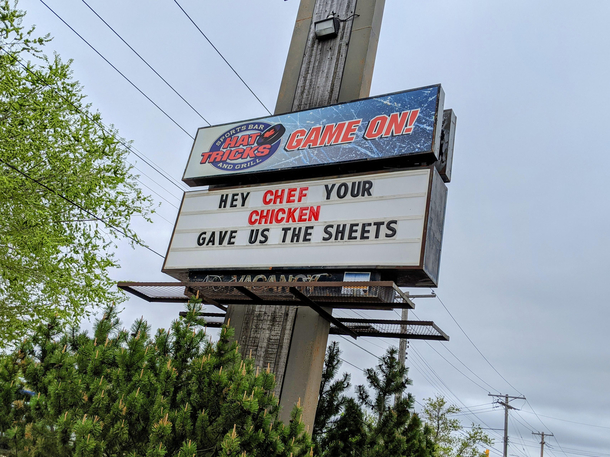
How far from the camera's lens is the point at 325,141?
29.3 feet

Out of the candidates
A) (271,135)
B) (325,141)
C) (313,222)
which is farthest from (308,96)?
(313,222)

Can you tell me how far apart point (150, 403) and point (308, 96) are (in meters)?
7.13

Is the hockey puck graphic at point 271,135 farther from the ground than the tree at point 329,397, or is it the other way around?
the hockey puck graphic at point 271,135

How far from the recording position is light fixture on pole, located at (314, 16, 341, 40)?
10789 mm

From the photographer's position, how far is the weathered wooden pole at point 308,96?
8086 mm

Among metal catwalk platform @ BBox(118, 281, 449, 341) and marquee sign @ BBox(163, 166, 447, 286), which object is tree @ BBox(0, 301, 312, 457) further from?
marquee sign @ BBox(163, 166, 447, 286)

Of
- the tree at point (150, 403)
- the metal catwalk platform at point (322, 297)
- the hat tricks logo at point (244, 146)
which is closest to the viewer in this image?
the tree at point (150, 403)

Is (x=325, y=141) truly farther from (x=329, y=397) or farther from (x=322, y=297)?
(x=329, y=397)

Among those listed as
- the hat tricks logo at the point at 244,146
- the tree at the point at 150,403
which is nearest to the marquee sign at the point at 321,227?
the hat tricks logo at the point at 244,146

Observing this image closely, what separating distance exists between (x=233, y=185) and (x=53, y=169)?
638 centimetres

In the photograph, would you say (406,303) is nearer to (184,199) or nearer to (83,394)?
(83,394)

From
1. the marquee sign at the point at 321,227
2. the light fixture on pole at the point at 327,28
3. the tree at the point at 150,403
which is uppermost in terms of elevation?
the light fixture on pole at the point at 327,28

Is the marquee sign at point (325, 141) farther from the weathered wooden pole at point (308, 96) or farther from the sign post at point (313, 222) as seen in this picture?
the weathered wooden pole at point (308, 96)

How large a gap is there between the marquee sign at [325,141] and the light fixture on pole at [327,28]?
2402 mm
